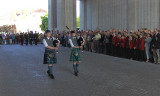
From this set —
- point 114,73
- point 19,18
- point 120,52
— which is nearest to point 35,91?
point 114,73

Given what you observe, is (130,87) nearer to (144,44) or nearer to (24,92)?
(24,92)

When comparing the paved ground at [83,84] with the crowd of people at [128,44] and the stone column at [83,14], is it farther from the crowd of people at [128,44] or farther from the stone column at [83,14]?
the stone column at [83,14]

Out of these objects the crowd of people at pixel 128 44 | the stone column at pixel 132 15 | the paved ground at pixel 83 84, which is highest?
the stone column at pixel 132 15

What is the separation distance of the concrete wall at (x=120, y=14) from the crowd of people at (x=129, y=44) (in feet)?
15.4

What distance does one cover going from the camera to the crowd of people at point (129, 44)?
14.5m

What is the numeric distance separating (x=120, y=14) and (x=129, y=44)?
49.5 ft

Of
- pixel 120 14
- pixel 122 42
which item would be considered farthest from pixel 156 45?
pixel 120 14

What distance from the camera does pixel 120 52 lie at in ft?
58.5

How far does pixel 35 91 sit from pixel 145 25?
18085 mm

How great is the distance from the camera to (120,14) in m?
30.8

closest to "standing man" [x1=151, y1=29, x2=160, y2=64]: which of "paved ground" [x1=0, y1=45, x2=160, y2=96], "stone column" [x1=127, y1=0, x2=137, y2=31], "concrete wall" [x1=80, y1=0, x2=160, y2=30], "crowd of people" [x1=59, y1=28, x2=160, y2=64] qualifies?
"crowd of people" [x1=59, y1=28, x2=160, y2=64]

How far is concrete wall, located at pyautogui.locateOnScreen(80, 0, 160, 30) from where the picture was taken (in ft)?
76.2

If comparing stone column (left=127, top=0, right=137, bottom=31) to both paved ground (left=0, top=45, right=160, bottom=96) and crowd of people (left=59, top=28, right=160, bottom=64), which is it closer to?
crowd of people (left=59, top=28, right=160, bottom=64)

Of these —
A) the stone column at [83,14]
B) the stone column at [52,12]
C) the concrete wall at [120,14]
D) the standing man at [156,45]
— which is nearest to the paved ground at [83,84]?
the standing man at [156,45]
